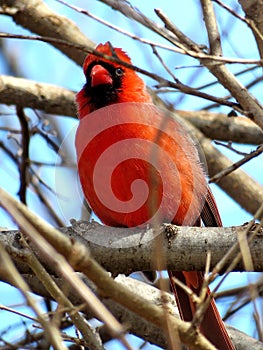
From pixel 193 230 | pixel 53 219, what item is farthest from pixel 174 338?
pixel 53 219

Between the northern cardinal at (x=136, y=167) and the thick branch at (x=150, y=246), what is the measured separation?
334mm

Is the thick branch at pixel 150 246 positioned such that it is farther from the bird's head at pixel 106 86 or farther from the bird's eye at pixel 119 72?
the bird's eye at pixel 119 72

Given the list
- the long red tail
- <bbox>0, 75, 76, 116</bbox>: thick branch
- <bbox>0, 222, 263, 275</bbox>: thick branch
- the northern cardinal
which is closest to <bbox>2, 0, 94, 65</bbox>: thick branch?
<bbox>0, 75, 76, 116</bbox>: thick branch

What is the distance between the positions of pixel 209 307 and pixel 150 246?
0.87m

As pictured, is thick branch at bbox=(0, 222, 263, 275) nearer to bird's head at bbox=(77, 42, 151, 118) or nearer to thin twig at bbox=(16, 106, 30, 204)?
bird's head at bbox=(77, 42, 151, 118)

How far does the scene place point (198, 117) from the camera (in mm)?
5461

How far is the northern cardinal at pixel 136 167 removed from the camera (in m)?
3.77

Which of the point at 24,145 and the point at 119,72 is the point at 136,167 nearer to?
the point at 119,72

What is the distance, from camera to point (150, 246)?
3229 millimetres

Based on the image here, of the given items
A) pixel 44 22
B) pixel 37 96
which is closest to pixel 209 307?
pixel 37 96

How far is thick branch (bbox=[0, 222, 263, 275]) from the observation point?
3115mm

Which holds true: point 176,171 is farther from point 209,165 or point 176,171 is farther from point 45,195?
point 45,195

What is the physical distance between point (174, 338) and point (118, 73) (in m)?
2.50

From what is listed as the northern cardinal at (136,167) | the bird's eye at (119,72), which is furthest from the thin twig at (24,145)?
the bird's eye at (119,72)
